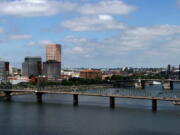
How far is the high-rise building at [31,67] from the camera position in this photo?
18868 cm

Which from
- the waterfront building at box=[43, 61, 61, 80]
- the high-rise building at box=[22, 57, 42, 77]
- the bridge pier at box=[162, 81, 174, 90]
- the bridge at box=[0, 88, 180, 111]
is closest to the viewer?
the bridge at box=[0, 88, 180, 111]

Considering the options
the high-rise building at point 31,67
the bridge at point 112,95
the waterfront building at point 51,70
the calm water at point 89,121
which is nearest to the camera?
the calm water at point 89,121

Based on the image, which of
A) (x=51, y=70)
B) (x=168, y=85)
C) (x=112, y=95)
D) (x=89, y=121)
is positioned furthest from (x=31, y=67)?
(x=89, y=121)

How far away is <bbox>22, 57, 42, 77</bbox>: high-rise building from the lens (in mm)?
188675

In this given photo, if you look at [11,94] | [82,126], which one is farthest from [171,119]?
[11,94]

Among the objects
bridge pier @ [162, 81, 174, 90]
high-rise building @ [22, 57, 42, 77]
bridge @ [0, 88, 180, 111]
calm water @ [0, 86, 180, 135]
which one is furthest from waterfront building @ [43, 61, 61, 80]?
calm water @ [0, 86, 180, 135]

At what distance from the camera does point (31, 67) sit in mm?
190250

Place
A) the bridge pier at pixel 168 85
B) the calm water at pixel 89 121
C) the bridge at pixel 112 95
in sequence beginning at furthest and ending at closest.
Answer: the bridge pier at pixel 168 85 → the bridge at pixel 112 95 → the calm water at pixel 89 121

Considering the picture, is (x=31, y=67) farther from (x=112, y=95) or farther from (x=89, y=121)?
(x=89, y=121)

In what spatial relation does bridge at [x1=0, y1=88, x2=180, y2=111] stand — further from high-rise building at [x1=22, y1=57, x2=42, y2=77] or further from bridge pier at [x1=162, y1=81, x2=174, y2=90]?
high-rise building at [x1=22, y1=57, x2=42, y2=77]

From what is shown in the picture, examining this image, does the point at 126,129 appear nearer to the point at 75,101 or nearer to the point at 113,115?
the point at 113,115

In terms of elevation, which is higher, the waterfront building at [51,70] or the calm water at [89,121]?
the waterfront building at [51,70]

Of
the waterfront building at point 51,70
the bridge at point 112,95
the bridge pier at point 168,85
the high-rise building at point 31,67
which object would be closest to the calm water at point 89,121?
the bridge at point 112,95

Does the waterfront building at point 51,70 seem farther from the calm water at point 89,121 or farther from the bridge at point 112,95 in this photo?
the calm water at point 89,121
